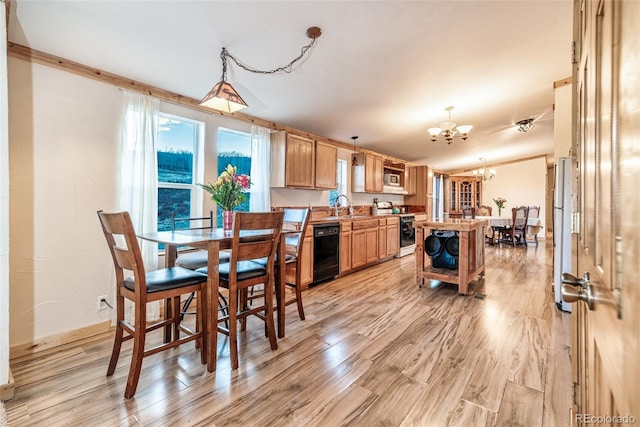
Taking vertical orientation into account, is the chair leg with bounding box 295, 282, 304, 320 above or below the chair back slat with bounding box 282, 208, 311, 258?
below

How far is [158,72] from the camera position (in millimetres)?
2609

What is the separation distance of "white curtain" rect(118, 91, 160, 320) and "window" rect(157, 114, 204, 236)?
29cm

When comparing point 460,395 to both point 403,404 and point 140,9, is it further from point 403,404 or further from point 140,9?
point 140,9

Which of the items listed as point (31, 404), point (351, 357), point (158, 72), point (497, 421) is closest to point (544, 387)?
point (497, 421)

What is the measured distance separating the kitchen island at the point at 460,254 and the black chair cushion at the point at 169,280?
9.09 feet

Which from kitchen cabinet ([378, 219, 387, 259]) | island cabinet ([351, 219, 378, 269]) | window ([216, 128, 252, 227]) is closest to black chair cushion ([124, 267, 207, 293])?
window ([216, 128, 252, 227])

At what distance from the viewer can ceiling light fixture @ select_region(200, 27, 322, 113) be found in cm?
207

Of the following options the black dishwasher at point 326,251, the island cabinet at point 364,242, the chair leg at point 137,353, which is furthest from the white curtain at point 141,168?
the island cabinet at point 364,242

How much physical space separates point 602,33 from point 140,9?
2.44 metres

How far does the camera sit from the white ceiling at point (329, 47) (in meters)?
1.99

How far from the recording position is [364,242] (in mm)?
4758

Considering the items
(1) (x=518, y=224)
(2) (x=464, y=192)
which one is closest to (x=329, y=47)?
(1) (x=518, y=224)

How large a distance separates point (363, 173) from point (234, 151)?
2.61m

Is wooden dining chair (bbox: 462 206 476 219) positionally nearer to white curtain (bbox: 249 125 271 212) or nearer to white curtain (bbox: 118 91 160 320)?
white curtain (bbox: 249 125 271 212)
